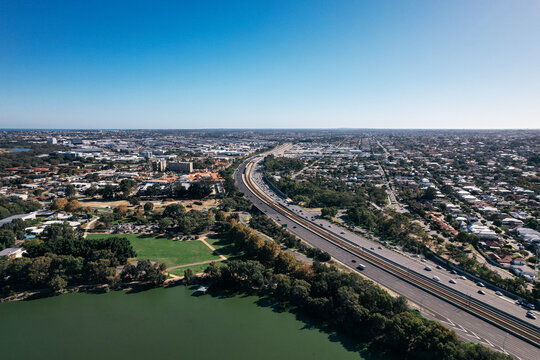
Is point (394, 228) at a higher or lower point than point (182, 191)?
lower

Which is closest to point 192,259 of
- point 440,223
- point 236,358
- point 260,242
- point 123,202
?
point 260,242

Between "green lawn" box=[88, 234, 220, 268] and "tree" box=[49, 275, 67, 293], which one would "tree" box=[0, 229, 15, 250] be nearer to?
"green lawn" box=[88, 234, 220, 268]

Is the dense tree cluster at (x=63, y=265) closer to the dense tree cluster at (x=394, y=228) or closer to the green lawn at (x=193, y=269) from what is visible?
the green lawn at (x=193, y=269)

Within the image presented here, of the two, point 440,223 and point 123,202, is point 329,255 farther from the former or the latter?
point 123,202

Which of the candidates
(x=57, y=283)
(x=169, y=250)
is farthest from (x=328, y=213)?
(x=57, y=283)

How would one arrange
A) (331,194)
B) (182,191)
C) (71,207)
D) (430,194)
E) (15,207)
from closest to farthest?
(15,207), (71,207), (331,194), (182,191), (430,194)

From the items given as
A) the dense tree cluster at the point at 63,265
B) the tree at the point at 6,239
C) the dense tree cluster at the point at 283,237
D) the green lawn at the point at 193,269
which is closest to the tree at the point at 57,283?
the dense tree cluster at the point at 63,265

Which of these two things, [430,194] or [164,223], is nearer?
[164,223]

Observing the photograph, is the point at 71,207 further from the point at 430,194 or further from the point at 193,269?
the point at 430,194
